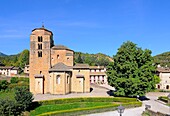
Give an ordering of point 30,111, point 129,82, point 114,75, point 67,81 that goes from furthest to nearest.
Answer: point 67,81 < point 114,75 < point 129,82 < point 30,111

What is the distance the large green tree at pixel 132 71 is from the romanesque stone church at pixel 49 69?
1001 cm

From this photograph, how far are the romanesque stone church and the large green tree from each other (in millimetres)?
10011

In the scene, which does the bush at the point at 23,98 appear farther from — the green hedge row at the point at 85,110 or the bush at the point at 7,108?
the green hedge row at the point at 85,110

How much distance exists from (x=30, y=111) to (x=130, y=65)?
18.2m

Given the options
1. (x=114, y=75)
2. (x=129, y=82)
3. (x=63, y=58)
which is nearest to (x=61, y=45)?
(x=63, y=58)

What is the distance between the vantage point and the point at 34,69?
48.0m

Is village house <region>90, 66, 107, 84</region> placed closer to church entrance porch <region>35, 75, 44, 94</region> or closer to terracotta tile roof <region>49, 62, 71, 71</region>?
terracotta tile roof <region>49, 62, 71, 71</region>

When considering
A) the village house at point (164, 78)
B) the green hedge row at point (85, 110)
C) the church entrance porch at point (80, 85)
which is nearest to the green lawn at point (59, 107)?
the green hedge row at point (85, 110)

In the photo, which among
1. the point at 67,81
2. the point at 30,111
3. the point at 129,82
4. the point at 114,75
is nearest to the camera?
the point at 30,111

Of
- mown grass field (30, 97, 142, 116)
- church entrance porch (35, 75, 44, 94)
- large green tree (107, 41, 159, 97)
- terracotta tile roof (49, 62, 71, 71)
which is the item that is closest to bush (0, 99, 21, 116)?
mown grass field (30, 97, 142, 116)

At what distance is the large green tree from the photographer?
37125mm

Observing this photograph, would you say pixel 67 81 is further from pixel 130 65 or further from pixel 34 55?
pixel 130 65

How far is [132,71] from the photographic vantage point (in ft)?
125

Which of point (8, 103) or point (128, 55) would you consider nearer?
point (8, 103)
